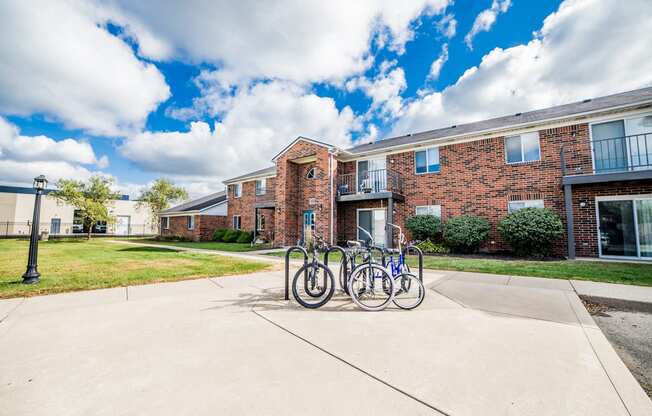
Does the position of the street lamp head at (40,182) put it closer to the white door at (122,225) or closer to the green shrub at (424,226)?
the green shrub at (424,226)

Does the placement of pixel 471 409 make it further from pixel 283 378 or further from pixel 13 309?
pixel 13 309

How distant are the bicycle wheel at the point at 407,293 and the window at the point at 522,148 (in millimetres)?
10320

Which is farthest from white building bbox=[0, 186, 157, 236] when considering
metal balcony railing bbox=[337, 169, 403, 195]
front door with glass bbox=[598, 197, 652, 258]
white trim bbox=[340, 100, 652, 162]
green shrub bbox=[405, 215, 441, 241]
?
front door with glass bbox=[598, 197, 652, 258]

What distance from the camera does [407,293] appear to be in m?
5.16

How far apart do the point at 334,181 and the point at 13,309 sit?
44.1 feet

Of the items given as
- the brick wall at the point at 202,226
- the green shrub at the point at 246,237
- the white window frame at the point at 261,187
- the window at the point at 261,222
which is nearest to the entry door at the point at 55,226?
the brick wall at the point at 202,226

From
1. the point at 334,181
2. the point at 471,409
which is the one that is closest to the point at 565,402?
the point at 471,409

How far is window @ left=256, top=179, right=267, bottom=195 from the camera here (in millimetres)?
22406

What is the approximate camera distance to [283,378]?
2.30m

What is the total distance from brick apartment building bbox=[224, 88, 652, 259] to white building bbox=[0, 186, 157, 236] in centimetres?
2987

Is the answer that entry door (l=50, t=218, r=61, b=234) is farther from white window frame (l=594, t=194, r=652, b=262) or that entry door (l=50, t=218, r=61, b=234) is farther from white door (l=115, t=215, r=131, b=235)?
white window frame (l=594, t=194, r=652, b=262)

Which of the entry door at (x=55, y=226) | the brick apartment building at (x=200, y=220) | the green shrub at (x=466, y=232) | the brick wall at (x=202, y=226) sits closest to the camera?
the green shrub at (x=466, y=232)

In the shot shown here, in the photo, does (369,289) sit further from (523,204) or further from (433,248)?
(523,204)

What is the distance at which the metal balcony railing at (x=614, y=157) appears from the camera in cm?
981
